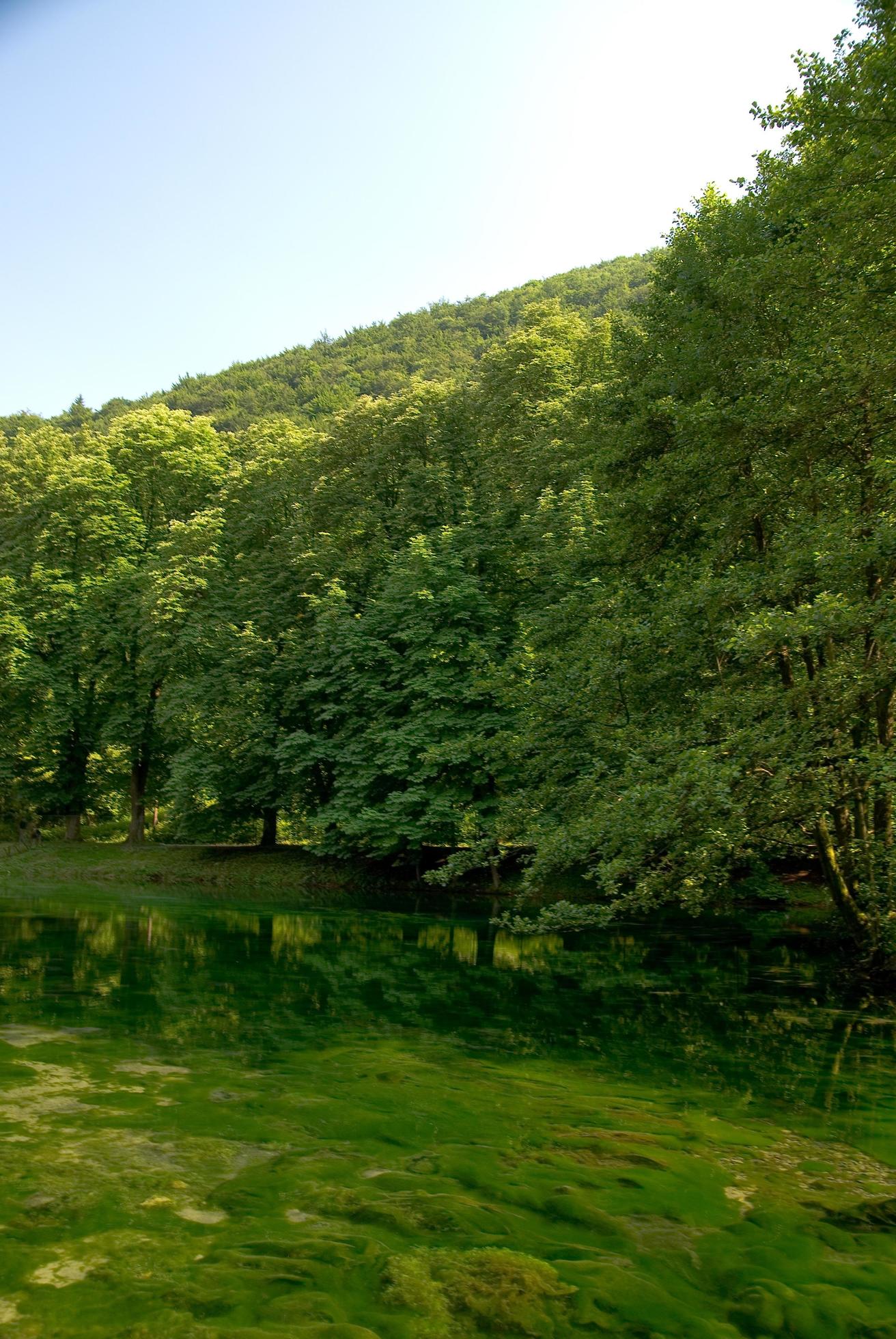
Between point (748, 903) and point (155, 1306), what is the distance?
83.1ft

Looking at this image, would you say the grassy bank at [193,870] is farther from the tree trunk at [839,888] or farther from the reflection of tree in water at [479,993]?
the tree trunk at [839,888]

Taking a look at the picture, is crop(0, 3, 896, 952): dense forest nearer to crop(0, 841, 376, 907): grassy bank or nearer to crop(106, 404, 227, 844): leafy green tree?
crop(106, 404, 227, 844): leafy green tree

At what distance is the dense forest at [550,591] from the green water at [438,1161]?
2654 millimetres

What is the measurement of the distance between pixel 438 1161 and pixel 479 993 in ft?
25.5

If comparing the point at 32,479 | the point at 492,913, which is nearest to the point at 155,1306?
the point at 492,913

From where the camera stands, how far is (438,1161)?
6.96 meters

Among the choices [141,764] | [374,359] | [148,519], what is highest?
[374,359]

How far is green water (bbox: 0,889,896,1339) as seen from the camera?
490cm

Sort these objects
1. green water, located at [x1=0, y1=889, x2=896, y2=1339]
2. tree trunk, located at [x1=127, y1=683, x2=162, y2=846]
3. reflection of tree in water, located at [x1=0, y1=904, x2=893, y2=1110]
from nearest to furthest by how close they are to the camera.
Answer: green water, located at [x1=0, y1=889, x2=896, y2=1339]
reflection of tree in water, located at [x1=0, y1=904, x2=893, y2=1110]
tree trunk, located at [x1=127, y1=683, x2=162, y2=846]

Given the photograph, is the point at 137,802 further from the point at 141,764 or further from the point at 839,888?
the point at 839,888

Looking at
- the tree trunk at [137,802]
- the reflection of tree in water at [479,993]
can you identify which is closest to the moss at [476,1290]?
the reflection of tree in water at [479,993]

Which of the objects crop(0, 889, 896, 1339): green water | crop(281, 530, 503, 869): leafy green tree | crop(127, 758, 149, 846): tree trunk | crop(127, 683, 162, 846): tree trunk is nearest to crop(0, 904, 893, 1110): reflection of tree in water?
crop(0, 889, 896, 1339): green water

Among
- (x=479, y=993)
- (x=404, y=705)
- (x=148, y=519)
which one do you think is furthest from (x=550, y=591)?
(x=148, y=519)

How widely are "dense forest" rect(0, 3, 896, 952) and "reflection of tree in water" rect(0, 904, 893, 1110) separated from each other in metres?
1.74
